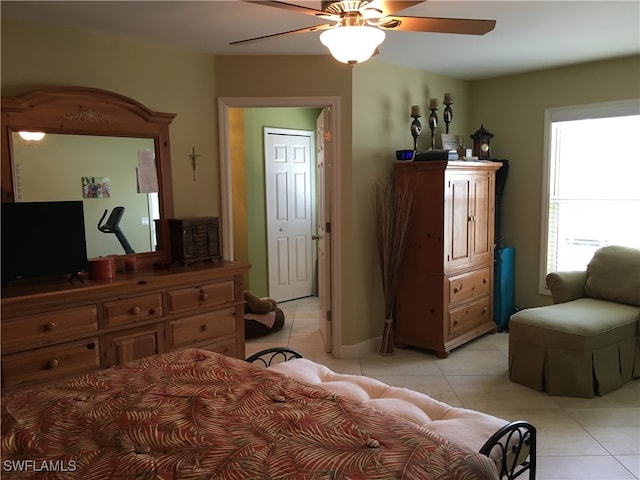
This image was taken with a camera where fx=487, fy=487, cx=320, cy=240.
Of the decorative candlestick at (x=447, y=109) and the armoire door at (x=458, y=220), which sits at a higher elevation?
the decorative candlestick at (x=447, y=109)

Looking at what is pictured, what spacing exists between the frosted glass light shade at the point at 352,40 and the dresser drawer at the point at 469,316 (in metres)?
2.62

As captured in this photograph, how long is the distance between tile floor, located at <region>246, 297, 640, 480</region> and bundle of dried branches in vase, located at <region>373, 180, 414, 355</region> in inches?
12.7

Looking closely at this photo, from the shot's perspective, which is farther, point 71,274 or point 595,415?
point 595,415

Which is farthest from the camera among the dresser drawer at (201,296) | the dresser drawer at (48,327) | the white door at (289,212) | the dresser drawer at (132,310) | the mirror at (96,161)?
the white door at (289,212)

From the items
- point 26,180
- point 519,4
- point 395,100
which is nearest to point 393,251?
point 395,100

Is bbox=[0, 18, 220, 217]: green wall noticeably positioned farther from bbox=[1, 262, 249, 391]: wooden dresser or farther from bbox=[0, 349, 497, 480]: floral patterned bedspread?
bbox=[0, 349, 497, 480]: floral patterned bedspread

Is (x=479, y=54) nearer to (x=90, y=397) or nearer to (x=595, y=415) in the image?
(x=595, y=415)

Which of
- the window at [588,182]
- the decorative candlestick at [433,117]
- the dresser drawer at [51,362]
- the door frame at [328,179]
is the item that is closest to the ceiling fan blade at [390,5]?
the door frame at [328,179]

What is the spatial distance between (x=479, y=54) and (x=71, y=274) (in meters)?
3.39

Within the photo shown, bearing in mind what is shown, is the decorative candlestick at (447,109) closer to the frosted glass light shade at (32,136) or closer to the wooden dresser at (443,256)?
the wooden dresser at (443,256)

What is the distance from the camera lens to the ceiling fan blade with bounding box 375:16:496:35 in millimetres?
2082

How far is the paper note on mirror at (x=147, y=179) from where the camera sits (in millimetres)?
3268

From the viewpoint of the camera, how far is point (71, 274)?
2793 millimetres

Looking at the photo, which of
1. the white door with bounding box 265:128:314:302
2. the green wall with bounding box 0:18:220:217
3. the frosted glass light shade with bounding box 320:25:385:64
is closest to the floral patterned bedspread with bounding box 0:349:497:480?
the frosted glass light shade with bounding box 320:25:385:64
